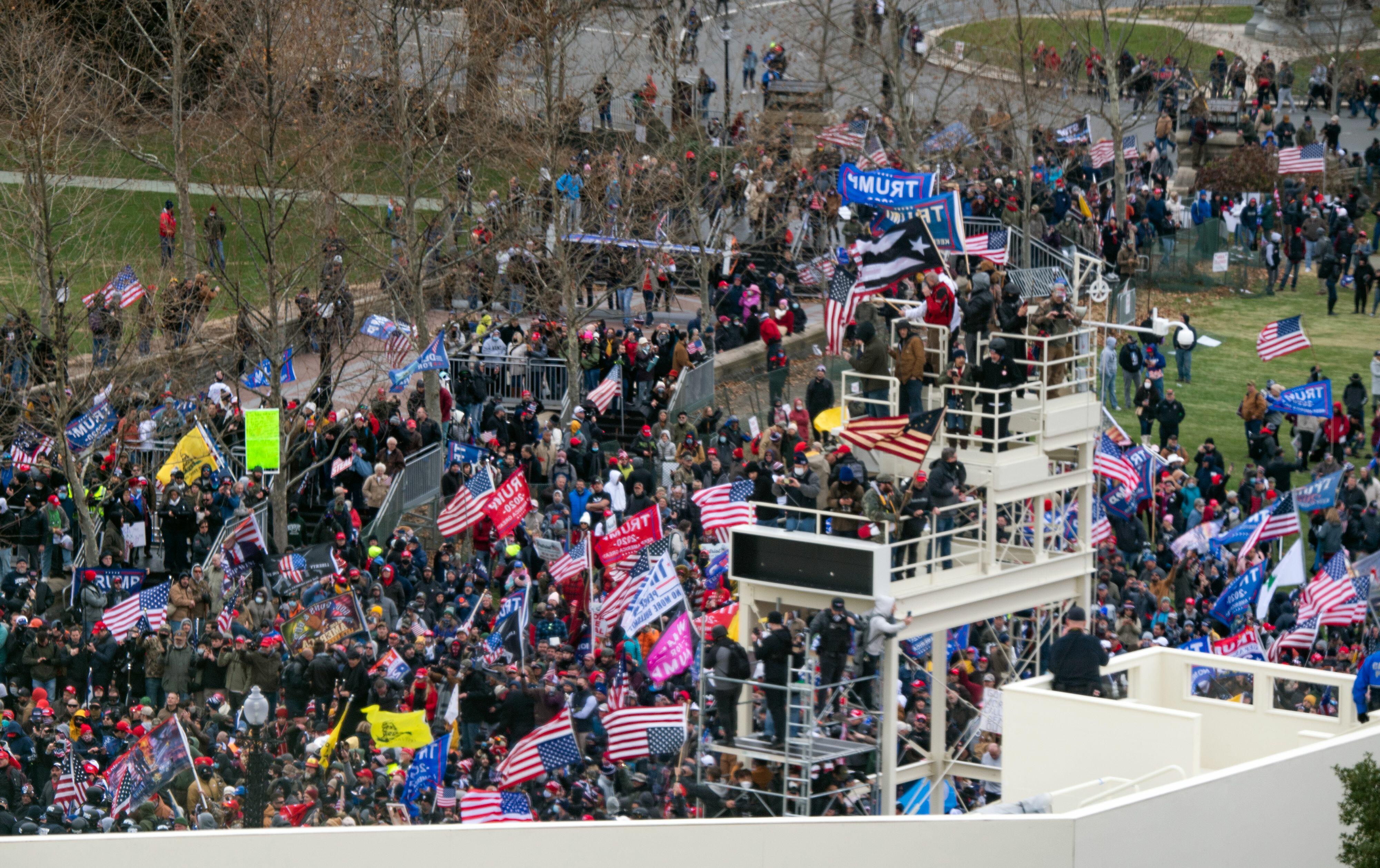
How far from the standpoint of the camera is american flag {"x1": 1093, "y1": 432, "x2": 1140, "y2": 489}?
35.8 m

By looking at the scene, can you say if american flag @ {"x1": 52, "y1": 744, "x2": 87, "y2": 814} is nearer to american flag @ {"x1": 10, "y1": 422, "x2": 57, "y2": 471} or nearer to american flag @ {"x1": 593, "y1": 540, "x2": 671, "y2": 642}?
american flag @ {"x1": 593, "y1": 540, "x2": 671, "y2": 642}

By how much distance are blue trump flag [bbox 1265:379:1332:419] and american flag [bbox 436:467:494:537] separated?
1502 centimetres

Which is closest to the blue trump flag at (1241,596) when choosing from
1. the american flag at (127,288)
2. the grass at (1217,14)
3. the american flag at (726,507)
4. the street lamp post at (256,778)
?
the american flag at (726,507)

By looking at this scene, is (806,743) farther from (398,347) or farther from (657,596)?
(398,347)

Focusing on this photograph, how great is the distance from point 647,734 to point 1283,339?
19.9 meters

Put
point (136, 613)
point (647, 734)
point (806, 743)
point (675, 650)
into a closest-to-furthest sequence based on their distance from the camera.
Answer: point (806, 743) < point (647, 734) < point (675, 650) < point (136, 613)

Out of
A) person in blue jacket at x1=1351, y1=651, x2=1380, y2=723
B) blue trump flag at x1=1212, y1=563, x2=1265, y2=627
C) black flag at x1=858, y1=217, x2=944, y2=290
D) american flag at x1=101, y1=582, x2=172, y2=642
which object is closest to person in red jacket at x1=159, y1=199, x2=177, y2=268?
american flag at x1=101, y1=582, x2=172, y2=642

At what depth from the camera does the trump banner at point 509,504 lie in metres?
34.4

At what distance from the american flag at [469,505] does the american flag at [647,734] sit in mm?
8722

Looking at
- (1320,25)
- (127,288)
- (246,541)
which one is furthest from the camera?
(1320,25)

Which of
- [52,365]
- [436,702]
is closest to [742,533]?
[436,702]

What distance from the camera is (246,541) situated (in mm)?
35781

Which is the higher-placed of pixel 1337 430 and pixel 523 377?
pixel 523 377

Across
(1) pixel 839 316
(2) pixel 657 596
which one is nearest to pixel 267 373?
(1) pixel 839 316
